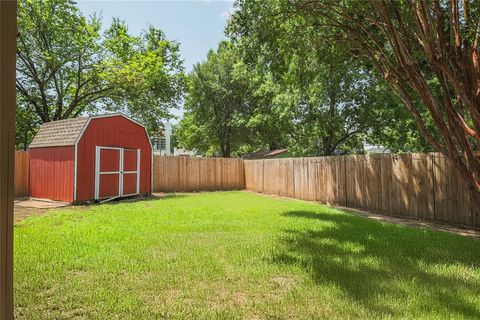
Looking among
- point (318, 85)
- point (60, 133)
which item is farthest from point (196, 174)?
point (318, 85)

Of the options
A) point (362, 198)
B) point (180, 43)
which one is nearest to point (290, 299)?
point (362, 198)

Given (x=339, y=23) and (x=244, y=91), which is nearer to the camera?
(x=339, y=23)

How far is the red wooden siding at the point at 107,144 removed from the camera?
1074 centimetres

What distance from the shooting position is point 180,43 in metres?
20.7

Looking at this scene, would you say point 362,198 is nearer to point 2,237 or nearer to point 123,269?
point 123,269

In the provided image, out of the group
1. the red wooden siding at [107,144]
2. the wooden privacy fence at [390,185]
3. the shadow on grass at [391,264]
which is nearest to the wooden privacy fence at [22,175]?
the red wooden siding at [107,144]

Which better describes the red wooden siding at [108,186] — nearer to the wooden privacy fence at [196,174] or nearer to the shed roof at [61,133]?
the shed roof at [61,133]

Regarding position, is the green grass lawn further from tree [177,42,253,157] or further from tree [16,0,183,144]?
tree [177,42,253,157]

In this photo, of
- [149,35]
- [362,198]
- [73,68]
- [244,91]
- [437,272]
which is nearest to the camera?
[437,272]

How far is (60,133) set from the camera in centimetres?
1127

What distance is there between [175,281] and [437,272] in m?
2.99

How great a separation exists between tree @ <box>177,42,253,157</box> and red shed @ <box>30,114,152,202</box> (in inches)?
553

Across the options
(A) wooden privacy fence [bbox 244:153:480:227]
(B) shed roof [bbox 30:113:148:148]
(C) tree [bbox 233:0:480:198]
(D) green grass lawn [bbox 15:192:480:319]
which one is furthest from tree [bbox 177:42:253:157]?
(D) green grass lawn [bbox 15:192:480:319]

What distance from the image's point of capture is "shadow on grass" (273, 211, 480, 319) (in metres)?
3.07
